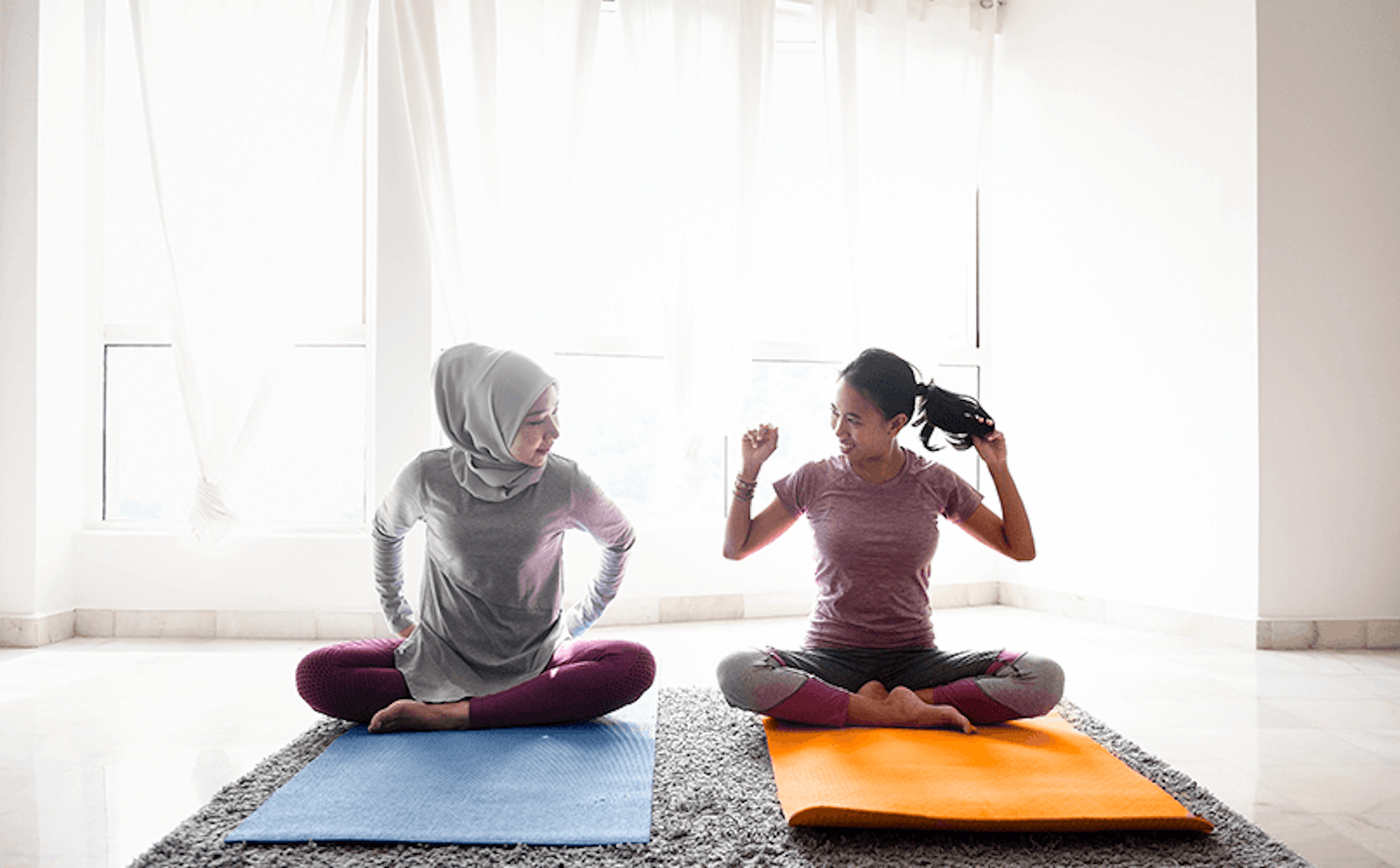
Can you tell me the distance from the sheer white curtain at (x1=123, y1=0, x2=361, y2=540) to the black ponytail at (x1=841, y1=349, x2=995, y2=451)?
231cm

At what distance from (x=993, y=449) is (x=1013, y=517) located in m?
0.19

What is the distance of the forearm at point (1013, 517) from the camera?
2289 mm

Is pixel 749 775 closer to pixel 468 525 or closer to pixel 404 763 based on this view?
pixel 404 763

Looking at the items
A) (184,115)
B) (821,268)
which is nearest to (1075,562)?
(821,268)

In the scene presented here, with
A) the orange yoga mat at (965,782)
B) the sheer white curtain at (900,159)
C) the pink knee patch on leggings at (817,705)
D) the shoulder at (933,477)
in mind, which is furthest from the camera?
the sheer white curtain at (900,159)

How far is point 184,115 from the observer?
3428 millimetres

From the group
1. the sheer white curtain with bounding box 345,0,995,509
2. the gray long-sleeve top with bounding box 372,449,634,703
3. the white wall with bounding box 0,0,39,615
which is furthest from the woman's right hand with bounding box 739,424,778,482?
the white wall with bounding box 0,0,39,615

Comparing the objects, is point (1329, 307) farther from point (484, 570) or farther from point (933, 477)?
point (484, 570)

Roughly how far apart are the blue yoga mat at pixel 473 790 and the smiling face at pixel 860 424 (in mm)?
875

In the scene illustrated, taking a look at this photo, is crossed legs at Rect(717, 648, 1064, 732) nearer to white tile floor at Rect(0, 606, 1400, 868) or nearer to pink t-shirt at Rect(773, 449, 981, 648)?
pink t-shirt at Rect(773, 449, 981, 648)

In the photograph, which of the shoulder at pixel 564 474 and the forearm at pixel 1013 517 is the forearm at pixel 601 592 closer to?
the shoulder at pixel 564 474

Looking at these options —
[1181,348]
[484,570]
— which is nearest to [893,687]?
[484,570]

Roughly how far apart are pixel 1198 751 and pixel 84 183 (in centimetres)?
433

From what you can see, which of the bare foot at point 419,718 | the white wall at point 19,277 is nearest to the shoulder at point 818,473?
the bare foot at point 419,718
